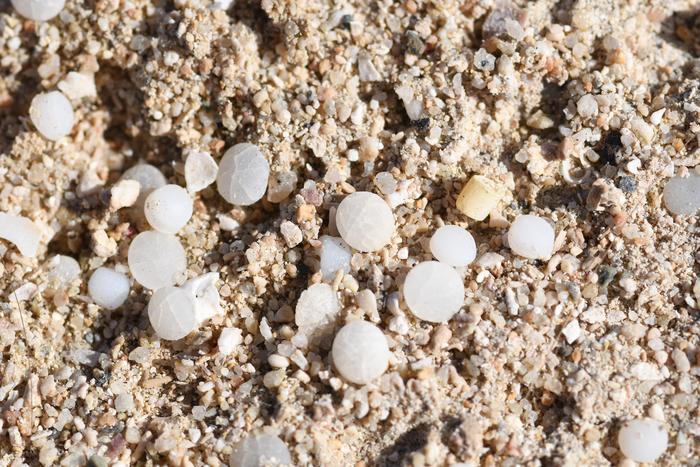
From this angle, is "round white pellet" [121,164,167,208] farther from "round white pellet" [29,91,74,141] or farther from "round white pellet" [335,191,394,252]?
"round white pellet" [335,191,394,252]

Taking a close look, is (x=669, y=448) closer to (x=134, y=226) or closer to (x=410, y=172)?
(x=410, y=172)

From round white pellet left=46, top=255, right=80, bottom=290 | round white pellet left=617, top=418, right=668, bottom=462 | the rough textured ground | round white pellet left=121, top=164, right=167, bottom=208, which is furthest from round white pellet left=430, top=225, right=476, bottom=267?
round white pellet left=46, top=255, right=80, bottom=290

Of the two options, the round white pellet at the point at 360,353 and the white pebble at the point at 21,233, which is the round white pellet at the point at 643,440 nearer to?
the round white pellet at the point at 360,353

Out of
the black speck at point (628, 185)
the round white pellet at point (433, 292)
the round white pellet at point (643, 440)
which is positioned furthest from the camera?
the black speck at point (628, 185)

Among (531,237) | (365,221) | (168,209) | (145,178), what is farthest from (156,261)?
(531,237)

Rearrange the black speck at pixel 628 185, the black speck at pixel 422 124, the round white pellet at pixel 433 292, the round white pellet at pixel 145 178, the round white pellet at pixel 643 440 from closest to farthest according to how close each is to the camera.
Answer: the round white pellet at pixel 643 440, the round white pellet at pixel 433 292, the black speck at pixel 628 185, the black speck at pixel 422 124, the round white pellet at pixel 145 178

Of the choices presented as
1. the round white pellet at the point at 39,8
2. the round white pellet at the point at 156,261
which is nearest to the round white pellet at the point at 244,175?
the round white pellet at the point at 156,261
